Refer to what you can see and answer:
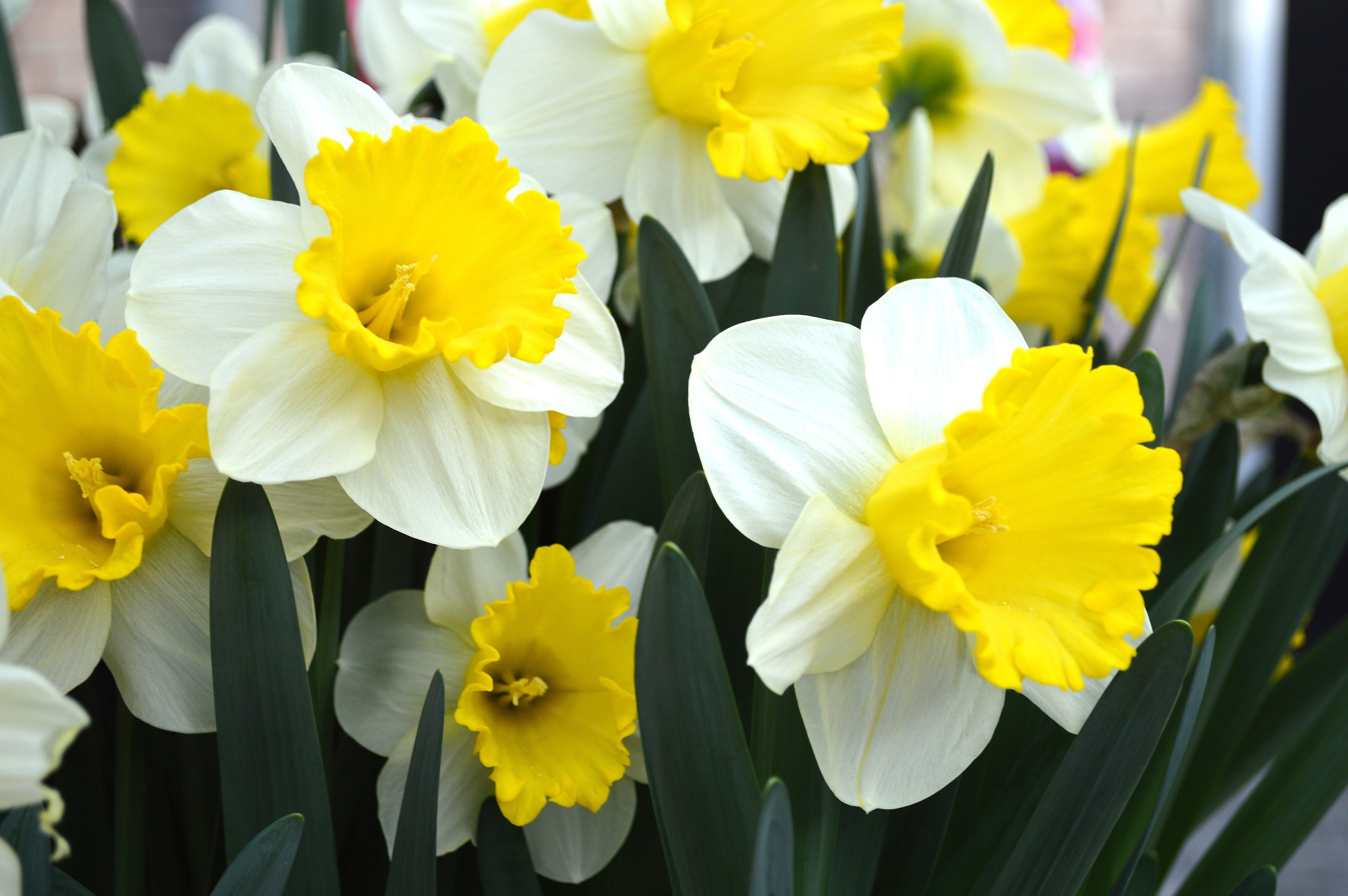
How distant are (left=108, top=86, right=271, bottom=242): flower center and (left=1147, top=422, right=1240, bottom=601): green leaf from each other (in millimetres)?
570

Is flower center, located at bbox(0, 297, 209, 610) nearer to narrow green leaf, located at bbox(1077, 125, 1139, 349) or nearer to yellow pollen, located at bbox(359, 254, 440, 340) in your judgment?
yellow pollen, located at bbox(359, 254, 440, 340)

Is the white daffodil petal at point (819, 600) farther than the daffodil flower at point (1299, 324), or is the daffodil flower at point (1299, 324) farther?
the daffodil flower at point (1299, 324)

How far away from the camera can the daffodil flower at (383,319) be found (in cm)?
34

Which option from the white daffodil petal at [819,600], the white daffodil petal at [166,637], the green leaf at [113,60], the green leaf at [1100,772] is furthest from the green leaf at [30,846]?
the green leaf at [113,60]

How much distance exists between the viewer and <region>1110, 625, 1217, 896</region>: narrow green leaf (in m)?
0.41

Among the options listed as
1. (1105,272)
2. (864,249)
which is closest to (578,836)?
(864,249)

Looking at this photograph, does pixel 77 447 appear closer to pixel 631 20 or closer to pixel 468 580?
pixel 468 580

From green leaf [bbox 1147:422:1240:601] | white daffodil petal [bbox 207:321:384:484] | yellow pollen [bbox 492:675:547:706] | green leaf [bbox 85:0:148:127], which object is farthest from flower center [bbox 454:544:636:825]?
green leaf [bbox 85:0:148:127]

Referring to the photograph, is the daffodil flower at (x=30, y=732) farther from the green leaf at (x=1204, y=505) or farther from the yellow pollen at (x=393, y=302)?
the green leaf at (x=1204, y=505)

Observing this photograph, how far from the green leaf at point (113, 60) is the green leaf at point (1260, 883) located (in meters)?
0.77

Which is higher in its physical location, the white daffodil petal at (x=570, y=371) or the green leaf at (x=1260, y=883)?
the white daffodil petal at (x=570, y=371)

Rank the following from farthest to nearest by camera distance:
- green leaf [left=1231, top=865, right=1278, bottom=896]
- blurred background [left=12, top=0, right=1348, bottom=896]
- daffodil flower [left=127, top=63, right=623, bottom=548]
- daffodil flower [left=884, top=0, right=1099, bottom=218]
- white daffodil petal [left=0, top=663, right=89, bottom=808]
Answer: blurred background [left=12, top=0, right=1348, bottom=896], daffodil flower [left=884, top=0, right=1099, bottom=218], green leaf [left=1231, top=865, right=1278, bottom=896], daffodil flower [left=127, top=63, right=623, bottom=548], white daffodil petal [left=0, top=663, right=89, bottom=808]

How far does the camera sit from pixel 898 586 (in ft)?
1.20

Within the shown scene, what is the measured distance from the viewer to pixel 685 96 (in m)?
0.49
